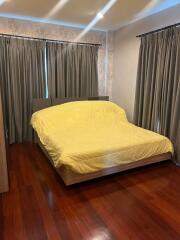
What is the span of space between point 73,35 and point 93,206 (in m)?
3.49

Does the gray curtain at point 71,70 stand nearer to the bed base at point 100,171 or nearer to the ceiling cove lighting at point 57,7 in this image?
the ceiling cove lighting at point 57,7

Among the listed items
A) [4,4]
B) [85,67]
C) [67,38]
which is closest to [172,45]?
[85,67]

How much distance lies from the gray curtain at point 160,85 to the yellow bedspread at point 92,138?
1.27 feet

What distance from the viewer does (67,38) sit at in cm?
404

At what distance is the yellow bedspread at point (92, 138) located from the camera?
2236 mm

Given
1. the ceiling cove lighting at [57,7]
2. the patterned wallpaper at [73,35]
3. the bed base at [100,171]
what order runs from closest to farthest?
1. the bed base at [100,171]
2. the ceiling cove lighting at [57,7]
3. the patterned wallpaper at [73,35]

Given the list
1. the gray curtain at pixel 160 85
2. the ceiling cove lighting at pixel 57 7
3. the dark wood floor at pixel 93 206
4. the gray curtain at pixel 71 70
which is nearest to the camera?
the dark wood floor at pixel 93 206

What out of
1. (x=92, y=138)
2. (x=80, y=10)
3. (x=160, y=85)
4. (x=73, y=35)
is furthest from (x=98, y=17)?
(x=92, y=138)

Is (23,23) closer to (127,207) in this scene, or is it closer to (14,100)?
(14,100)

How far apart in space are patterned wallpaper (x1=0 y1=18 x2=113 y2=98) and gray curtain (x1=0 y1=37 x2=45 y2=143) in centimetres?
21

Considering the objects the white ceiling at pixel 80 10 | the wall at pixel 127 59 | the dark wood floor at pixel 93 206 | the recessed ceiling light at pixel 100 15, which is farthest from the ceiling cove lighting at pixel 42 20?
the dark wood floor at pixel 93 206

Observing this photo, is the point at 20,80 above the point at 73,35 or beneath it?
beneath

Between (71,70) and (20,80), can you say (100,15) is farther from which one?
(20,80)

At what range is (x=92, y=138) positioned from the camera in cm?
269
